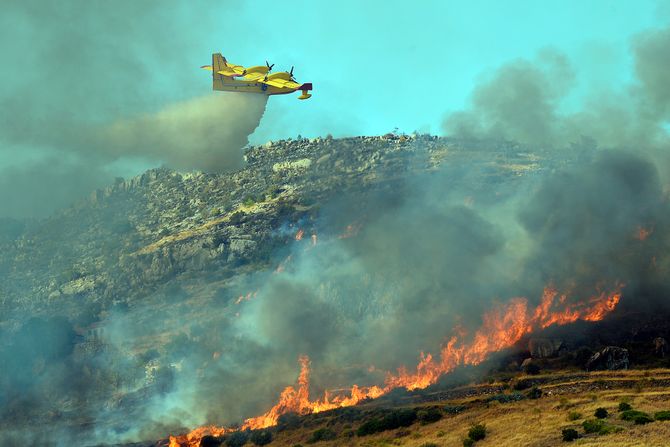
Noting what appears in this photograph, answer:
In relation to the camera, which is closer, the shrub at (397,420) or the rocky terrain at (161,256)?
the shrub at (397,420)

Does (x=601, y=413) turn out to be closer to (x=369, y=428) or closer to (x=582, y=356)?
(x=582, y=356)

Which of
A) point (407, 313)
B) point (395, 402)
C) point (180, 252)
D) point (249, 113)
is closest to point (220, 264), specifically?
point (180, 252)

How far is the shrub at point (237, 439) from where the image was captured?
6931cm

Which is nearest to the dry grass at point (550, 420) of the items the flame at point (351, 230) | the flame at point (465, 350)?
the flame at point (465, 350)

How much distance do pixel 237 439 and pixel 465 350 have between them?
2775 cm

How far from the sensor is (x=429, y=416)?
212 ft

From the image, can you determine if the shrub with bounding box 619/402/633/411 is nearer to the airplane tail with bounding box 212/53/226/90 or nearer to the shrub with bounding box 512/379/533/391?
the shrub with bounding box 512/379/533/391

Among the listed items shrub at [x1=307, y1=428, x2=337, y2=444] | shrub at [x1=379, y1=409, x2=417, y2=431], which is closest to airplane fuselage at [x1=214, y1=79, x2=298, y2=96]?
shrub at [x1=307, y1=428, x2=337, y2=444]

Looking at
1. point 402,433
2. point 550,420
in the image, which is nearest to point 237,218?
point 402,433

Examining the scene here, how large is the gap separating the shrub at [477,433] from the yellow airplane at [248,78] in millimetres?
47925

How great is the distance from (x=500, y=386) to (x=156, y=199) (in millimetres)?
135524

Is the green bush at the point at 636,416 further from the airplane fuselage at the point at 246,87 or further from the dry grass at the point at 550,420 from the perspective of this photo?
the airplane fuselage at the point at 246,87

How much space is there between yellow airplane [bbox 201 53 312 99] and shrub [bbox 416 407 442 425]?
4243 centimetres

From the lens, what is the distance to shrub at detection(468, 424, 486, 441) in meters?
55.5
